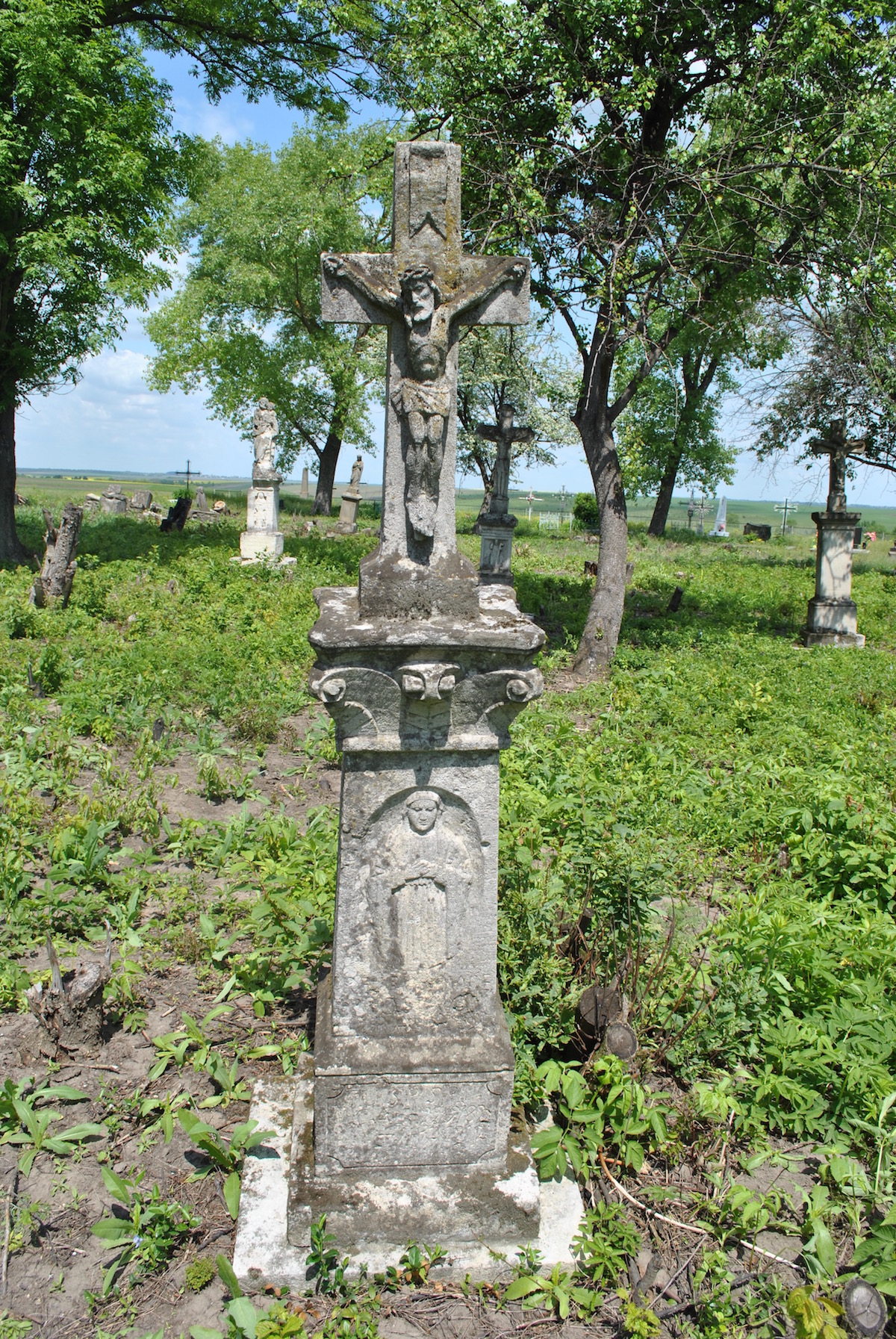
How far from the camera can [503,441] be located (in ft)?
52.7

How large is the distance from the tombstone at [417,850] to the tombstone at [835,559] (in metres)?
11.2

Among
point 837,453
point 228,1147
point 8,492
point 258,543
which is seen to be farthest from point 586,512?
point 228,1147

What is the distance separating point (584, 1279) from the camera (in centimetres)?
293

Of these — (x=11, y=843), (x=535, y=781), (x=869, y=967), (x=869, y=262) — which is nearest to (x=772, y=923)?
(x=869, y=967)

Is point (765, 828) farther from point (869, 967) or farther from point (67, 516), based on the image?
point (67, 516)

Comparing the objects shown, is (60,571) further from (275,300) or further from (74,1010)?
(275,300)

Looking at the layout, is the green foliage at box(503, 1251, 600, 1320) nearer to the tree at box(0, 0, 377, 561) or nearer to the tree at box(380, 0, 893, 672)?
the tree at box(380, 0, 893, 672)

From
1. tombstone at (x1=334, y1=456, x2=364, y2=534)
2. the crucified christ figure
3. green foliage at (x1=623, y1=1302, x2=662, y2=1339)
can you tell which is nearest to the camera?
green foliage at (x1=623, y1=1302, x2=662, y2=1339)

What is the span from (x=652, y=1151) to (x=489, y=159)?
30.8 feet

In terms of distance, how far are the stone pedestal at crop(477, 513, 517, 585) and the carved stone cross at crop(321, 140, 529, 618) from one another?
39.9 feet

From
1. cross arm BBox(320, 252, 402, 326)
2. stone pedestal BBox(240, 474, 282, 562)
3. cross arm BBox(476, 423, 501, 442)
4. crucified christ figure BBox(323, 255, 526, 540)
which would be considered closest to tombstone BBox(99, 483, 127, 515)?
stone pedestal BBox(240, 474, 282, 562)

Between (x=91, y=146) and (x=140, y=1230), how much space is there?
14400mm

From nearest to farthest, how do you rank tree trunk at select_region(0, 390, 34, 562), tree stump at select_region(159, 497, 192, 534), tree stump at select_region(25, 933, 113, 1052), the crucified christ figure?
the crucified christ figure → tree stump at select_region(25, 933, 113, 1052) → tree trunk at select_region(0, 390, 34, 562) → tree stump at select_region(159, 497, 192, 534)

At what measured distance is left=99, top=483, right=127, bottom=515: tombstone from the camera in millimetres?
25791
